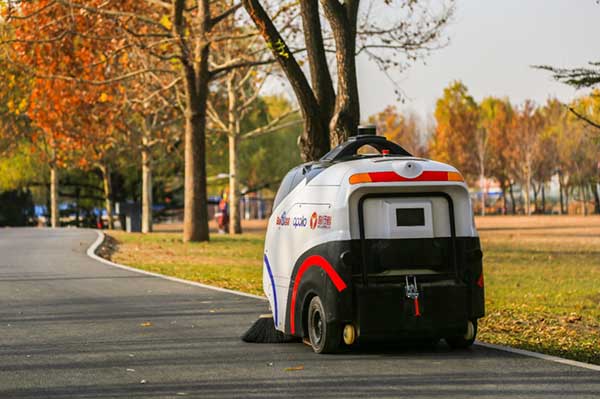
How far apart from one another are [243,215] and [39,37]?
7503cm

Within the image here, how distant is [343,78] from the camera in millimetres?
18125

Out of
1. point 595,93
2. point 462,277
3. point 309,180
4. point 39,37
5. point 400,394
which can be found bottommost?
point 400,394

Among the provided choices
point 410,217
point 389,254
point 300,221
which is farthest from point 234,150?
point 389,254

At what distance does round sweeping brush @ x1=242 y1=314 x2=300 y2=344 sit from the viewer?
10.6m

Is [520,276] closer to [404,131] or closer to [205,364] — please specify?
[205,364]

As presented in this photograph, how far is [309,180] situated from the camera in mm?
9953

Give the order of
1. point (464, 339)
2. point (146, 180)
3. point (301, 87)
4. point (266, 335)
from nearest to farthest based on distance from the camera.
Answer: point (464, 339) < point (266, 335) < point (301, 87) < point (146, 180)

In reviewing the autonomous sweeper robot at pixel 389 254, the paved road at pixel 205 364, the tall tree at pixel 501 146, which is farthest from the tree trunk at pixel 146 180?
the tall tree at pixel 501 146

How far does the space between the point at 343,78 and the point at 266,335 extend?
8103 mm

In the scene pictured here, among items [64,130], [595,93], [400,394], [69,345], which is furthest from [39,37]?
[400,394]

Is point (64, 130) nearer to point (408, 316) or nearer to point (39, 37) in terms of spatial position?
point (39, 37)

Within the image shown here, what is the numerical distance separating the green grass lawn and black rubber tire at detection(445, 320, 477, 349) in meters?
0.84

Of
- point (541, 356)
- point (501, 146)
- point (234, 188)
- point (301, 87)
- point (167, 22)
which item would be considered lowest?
point (541, 356)

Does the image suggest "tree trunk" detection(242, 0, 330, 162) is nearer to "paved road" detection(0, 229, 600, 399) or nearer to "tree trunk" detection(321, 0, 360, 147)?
"tree trunk" detection(321, 0, 360, 147)
